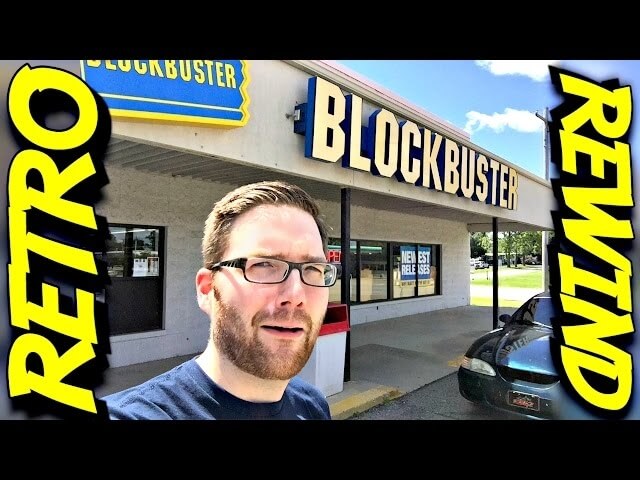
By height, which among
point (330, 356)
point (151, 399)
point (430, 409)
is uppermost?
point (151, 399)

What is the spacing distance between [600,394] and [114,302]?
6296mm

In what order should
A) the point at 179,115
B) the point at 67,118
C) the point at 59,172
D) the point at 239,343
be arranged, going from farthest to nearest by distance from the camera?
the point at 179,115 < the point at 67,118 < the point at 59,172 < the point at 239,343

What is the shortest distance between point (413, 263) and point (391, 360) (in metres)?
6.23

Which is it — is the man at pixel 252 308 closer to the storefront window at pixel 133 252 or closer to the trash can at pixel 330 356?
the trash can at pixel 330 356

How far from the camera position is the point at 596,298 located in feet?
12.4

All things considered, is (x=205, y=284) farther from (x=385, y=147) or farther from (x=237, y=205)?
(x=385, y=147)

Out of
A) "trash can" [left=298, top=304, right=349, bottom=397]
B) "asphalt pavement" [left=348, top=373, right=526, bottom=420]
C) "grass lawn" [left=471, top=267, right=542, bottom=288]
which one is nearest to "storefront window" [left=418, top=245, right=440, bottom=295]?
"asphalt pavement" [left=348, top=373, right=526, bottom=420]

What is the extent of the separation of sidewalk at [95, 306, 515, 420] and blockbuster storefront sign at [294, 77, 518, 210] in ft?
10.2

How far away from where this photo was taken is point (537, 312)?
18.0 feet

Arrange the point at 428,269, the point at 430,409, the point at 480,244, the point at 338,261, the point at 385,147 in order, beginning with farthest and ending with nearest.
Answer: the point at 480,244 < the point at 428,269 < the point at 338,261 < the point at 385,147 < the point at 430,409

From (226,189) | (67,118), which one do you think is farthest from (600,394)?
(226,189)

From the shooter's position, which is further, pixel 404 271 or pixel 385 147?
pixel 404 271

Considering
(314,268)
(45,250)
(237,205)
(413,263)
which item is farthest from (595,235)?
(413,263)

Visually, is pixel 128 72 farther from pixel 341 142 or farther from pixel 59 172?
pixel 341 142
